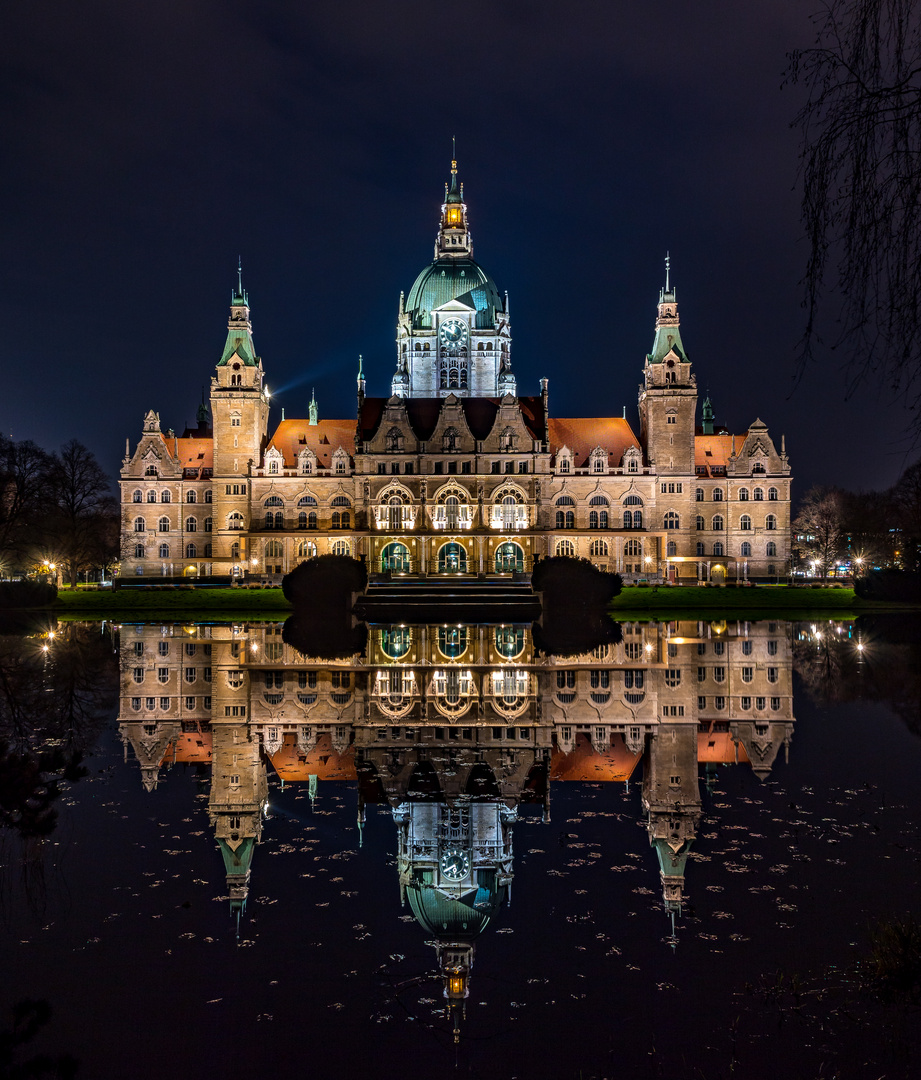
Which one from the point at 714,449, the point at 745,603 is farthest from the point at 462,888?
the point at 714,449

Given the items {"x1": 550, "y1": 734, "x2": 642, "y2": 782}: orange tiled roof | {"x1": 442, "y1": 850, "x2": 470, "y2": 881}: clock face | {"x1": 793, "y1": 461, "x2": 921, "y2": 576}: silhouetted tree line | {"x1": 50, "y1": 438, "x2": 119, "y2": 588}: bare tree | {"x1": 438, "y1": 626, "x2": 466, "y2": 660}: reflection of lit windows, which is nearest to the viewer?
{"x1": 442, "y1": 850, "x2": 470, "y2": 881}: clock face

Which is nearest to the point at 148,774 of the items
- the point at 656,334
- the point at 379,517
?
the point at 379,517

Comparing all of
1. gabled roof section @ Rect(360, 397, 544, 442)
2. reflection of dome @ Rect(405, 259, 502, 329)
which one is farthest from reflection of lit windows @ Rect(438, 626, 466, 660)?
reflection of dome @ Rect(405, 259, 502, 329)

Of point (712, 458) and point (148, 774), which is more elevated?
point (712, 458)

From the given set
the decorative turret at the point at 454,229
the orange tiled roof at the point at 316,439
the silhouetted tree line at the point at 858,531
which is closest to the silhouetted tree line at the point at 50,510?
the orange tiled roof at the point at 316,439

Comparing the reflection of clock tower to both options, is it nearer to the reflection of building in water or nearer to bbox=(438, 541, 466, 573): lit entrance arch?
bbox=(438, 541, 466, 573): lit entrance arch

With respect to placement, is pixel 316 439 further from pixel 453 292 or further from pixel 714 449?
pixel 714 449

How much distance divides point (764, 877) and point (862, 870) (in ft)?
3.49

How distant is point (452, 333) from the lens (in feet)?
311

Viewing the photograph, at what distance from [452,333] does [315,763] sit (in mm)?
84446

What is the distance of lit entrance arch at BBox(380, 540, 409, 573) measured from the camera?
74188 millimetres

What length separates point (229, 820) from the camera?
11.4 meters

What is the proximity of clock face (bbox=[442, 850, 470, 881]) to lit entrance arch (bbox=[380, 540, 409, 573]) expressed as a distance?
64.6m

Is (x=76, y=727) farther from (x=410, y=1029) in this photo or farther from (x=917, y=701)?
(x=917, y=701)
